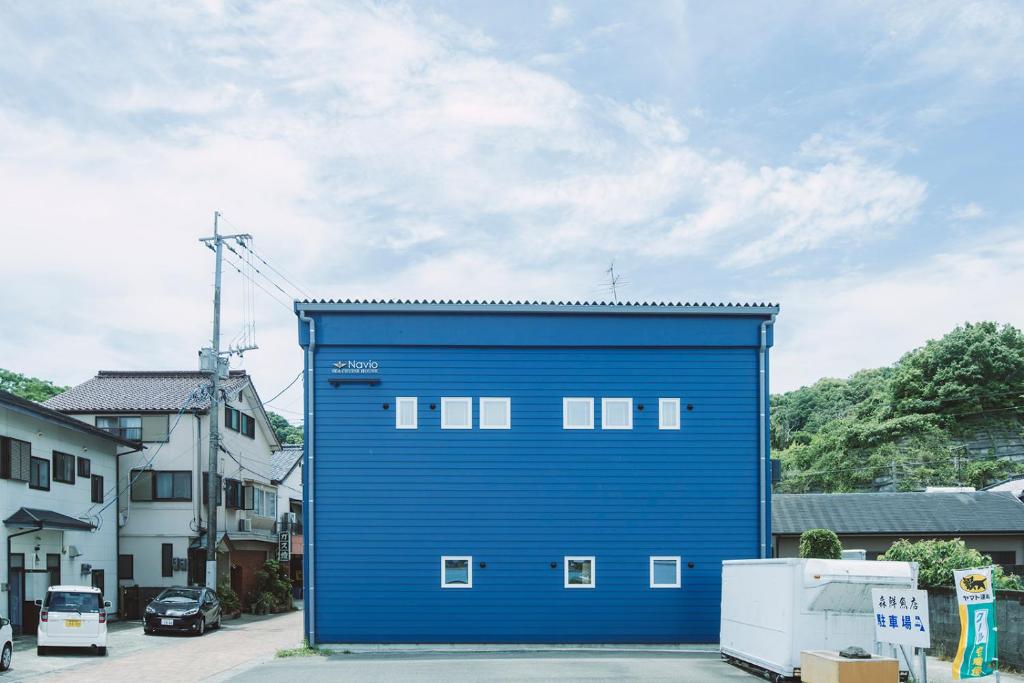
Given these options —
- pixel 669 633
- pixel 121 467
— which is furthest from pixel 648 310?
pixel 121 467

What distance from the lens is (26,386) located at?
55531mm

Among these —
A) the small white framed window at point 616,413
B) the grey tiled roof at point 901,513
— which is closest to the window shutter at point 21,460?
the small white framed window at point 616,413

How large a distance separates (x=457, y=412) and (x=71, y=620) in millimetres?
8899

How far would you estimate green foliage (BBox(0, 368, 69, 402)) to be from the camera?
54.9 m

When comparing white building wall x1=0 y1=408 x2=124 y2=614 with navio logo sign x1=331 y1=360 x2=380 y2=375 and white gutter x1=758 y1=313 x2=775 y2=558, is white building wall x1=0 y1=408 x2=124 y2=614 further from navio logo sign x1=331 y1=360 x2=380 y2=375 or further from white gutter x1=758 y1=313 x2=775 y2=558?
white gutter x1=758 y1=313 x2=775 y2=558

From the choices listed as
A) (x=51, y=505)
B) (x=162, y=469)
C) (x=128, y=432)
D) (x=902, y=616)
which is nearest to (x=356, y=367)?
(x=51, y=505)

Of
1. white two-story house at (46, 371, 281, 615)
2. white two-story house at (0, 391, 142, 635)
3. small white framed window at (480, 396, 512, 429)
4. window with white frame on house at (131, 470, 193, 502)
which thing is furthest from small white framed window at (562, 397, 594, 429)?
window with white frame on house at (131, 470, 193, 502)

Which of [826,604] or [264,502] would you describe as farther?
[264,502]

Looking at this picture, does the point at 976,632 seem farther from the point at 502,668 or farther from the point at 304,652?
the point at 304,652

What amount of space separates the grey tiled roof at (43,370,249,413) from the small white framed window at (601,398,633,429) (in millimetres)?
17020

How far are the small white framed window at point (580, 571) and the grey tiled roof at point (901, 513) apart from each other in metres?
8.50

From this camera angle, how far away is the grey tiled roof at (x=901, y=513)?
28406mm

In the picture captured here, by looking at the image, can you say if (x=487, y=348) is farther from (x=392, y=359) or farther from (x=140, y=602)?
(x=140, y=602)

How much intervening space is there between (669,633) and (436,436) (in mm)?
Answer: 6255
